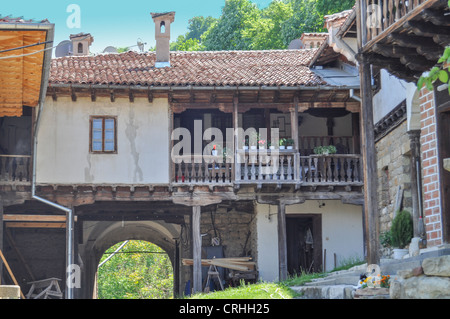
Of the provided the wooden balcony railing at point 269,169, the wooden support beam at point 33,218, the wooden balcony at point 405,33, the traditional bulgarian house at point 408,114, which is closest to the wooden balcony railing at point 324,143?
the wooden balcony railing at point 269,169

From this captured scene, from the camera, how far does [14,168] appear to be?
20391mm

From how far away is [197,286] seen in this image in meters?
20.5

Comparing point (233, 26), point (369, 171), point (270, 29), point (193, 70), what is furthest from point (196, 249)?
point (233, 26)

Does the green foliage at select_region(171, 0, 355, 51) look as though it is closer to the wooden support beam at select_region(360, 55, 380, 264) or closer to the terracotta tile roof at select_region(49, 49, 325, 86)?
the terracotta tile roof at select_region(49, 49, 325, 86)

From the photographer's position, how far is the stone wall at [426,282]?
937 centimetres

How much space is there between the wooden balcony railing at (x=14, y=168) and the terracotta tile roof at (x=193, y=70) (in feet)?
7.17

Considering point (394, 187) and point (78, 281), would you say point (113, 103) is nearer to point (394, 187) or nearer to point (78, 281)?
point (78, 281)

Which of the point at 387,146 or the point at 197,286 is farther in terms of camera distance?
the point at 197,286

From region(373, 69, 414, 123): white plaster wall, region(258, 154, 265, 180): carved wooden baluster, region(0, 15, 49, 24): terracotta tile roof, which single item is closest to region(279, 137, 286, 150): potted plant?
region(258, 154, 265, 180): carved wooden baluster

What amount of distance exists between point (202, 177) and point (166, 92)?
2415mm

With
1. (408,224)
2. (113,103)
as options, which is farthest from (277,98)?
(408,224)

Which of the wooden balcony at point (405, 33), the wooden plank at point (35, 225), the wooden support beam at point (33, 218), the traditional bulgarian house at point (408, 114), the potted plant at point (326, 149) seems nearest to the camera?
the wooden balcony at point (405, 33)

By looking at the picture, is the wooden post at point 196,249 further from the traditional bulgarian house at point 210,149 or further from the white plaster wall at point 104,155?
the white plaster wall at point 104,155

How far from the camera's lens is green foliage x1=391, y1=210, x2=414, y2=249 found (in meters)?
16.1
